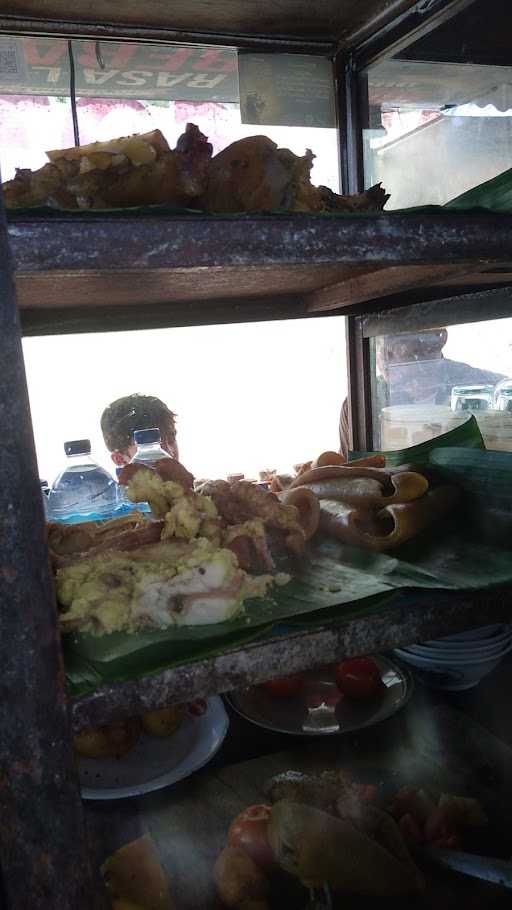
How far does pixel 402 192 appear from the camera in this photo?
2633 mm

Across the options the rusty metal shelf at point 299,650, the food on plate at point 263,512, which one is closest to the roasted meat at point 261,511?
the food on plate at point 263,512

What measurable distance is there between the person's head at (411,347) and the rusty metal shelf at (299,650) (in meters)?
1.27

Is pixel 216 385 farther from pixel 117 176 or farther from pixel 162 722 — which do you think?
pixel 117 176

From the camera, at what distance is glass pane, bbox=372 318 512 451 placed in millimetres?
2301

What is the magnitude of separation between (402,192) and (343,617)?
190 cm

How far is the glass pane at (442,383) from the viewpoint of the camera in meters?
2.30

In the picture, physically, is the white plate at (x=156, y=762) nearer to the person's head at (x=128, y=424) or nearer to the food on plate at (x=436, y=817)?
the food on plate at (x=436, y=817)

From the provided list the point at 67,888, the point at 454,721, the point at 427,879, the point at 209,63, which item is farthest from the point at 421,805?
the point at 209,63

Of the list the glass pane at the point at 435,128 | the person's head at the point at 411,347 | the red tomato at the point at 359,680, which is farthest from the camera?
the person's head at the point at 411,347

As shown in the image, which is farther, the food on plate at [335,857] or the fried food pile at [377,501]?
the fried food pile at [377,501]

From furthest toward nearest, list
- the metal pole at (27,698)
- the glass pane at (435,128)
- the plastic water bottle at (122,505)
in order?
the plastic water bottle at (122,505) → the glass pane at (435,128) → the metal pole at (27,698)

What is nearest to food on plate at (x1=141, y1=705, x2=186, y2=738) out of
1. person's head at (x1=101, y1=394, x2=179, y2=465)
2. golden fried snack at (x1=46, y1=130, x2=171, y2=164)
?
golden fried snack at (x1=46, y1=130, x2=171, y2=164)

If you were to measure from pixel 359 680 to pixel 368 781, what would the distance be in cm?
A: 34

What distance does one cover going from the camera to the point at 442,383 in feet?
8.29
